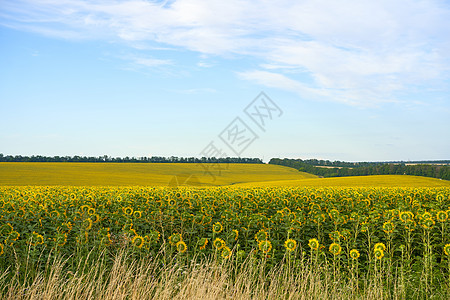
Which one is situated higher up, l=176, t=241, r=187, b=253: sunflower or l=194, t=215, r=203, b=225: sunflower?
l=194, t=215, r=203, b=225: sunflower

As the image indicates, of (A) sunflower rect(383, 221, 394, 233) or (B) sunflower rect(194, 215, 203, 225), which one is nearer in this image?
(A) sunflower rect(383, 221, 394, 233)

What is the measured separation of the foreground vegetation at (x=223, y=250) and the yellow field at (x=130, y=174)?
3315 cm

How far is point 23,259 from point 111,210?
330cm

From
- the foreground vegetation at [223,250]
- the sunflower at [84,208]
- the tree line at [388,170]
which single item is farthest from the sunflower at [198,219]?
the tree line at [388,170]

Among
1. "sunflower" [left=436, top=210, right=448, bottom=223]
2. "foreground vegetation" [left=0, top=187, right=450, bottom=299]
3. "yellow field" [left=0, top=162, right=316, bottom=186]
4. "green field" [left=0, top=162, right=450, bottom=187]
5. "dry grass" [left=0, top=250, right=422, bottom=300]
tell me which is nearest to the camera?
"dry grass" [left=0, top=250, right=422, bottom=300]

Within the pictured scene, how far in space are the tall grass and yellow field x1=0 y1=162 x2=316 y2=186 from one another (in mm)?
34772

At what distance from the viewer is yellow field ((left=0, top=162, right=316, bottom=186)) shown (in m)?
41.9

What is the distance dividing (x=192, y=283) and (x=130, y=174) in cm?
5019

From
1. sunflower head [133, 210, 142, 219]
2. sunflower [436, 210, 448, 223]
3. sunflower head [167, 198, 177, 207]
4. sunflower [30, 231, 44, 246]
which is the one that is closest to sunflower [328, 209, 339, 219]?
sunflower [436, 210, 448, 223]

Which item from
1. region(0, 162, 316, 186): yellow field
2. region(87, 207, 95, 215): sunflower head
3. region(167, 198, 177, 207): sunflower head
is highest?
region(167, 198, 177, 207): sunflower head

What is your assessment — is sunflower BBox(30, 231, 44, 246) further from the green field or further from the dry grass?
the green field

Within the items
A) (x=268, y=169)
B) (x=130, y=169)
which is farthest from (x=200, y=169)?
(x=268, y=169)

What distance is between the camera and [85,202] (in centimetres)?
1101

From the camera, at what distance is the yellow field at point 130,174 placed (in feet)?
138
